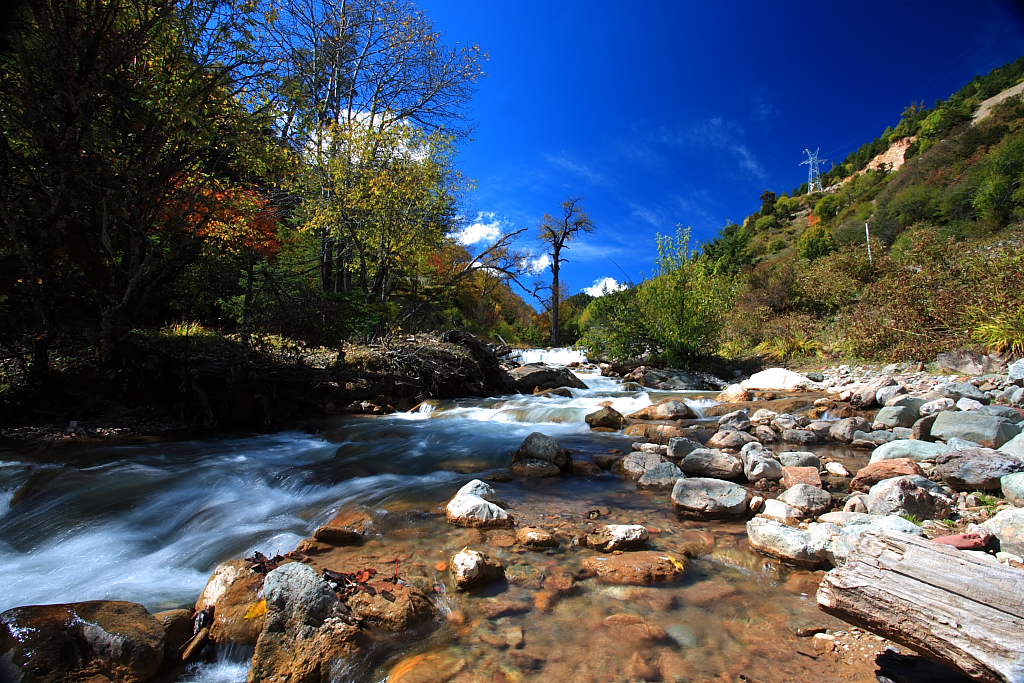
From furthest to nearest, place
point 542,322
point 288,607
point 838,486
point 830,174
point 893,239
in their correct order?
1. point 830,174
2. point 542,322
3. point 893,239
4. point 838,486
5. point 288,607

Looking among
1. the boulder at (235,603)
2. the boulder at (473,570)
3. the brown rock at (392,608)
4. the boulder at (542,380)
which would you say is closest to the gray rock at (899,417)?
the boulder at (473,570)

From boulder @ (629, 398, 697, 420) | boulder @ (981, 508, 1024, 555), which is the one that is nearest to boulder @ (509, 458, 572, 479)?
boulder @ (981, 508, 1024, 555)

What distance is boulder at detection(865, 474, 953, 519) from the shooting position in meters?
2.95

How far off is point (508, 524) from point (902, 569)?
7.46 ft

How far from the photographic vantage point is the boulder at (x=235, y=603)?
211 cm

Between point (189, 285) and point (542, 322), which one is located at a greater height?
point (542, 322)

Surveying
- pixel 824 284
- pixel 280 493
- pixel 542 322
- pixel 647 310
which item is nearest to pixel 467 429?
pixel 280 493

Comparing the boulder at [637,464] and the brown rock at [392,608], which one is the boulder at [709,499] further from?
the brown rock at [392,608]

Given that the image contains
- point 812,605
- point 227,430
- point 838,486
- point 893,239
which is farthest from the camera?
point 893,239

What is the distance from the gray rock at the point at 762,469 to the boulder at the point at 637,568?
183 centimetres

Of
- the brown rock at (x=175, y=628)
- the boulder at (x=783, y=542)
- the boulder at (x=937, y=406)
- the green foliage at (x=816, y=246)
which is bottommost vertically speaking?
the brown rock at (x=175, y=628)

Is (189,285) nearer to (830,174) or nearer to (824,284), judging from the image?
(824,284)

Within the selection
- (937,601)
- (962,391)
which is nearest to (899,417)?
(962,391)

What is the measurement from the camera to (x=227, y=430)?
715 cm
